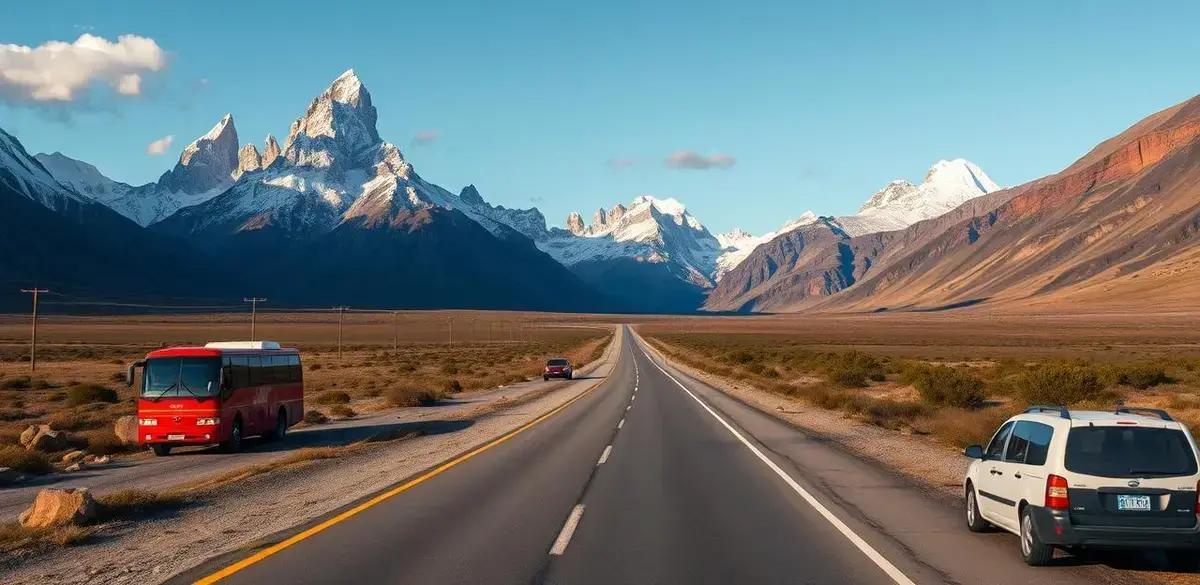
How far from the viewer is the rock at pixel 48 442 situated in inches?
968

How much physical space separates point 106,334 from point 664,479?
143m

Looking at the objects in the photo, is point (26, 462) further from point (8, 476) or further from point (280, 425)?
point (280, 425)

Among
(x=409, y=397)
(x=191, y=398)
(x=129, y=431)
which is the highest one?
(x=191, y=398)

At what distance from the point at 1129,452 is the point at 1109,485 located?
1.61ft

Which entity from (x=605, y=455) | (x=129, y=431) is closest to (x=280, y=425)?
(x=129, y=431)

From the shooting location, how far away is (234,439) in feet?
79.3

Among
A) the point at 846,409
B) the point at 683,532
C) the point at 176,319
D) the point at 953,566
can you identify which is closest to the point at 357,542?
the point at 683,532

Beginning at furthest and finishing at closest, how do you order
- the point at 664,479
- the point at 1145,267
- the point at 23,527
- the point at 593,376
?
the point at 1145,267 < the point at 593,376 < the point at 664,479 < the point at 23,527

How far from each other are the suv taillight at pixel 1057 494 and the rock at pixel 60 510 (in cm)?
1201

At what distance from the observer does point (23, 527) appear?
12.8m

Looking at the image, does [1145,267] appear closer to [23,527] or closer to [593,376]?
[593,376]

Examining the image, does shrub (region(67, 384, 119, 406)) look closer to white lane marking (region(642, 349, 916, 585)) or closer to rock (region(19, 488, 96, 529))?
rock (region(19, 488, 96, 529))

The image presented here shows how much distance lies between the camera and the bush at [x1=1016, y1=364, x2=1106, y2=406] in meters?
34.2

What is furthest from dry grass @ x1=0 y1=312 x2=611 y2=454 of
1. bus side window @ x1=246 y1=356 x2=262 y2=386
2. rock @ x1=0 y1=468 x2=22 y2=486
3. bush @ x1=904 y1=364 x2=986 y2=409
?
bush @ x1=904 y1=364 x2=986 y2=409
